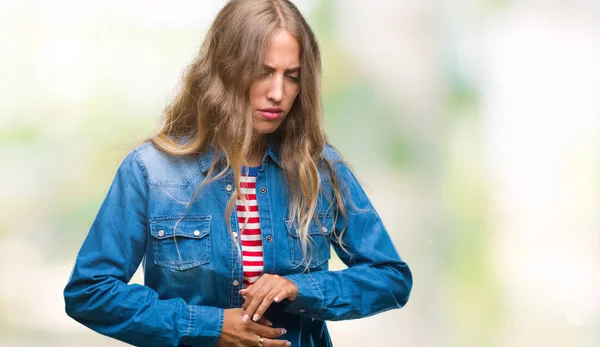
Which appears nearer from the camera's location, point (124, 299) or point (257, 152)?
point (124, 299)

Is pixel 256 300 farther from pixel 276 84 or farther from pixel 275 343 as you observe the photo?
pixel 276 84

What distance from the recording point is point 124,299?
6.26ft

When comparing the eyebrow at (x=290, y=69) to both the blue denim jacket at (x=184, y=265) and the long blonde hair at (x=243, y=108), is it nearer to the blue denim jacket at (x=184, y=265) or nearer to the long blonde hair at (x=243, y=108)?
the long blonde hair at (x=243, y=108)

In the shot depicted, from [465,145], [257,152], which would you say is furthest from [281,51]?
[465,145]

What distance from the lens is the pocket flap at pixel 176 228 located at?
6.43ft

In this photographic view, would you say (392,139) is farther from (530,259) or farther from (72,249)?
(72,249)

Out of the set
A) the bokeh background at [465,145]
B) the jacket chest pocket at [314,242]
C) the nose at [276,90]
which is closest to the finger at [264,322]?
the jacket chest pocket at [314,242]

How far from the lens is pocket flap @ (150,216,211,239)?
6.43 feet

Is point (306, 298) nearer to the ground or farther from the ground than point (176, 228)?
A: nearer to the ground

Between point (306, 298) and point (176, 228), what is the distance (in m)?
0.30

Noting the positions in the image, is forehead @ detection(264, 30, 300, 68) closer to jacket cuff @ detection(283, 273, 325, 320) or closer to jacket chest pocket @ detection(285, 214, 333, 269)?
jacket chest pocket @ detection(285, 214, 333, 269)

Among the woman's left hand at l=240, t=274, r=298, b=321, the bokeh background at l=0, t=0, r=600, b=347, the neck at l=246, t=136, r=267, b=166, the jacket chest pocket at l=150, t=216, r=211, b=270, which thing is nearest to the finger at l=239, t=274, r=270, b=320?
the woman's left hand at l=240, t=274, r=298, b=321

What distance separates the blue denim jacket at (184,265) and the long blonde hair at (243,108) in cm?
3

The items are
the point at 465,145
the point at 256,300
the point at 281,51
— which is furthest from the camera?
the point at 465,145
